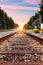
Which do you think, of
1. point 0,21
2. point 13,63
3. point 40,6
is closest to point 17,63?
point 13,63

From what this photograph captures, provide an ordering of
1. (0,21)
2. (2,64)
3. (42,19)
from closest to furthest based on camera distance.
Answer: (2,64) < (42,19) < (0,21)

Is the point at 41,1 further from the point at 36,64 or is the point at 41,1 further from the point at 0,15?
the point at 36,64

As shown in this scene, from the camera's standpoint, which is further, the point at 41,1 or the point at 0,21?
the point at 0,21

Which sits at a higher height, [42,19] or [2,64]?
[2,64]

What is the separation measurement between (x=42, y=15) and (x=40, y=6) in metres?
7.79

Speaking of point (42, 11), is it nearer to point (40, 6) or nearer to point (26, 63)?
point (40, 6)

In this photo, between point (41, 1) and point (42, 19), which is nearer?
point (42, 19)

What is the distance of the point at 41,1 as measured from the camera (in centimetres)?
10781

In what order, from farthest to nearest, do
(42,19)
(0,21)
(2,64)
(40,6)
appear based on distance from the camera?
(0,21) → (40,6) → (42,19) → (2,64)

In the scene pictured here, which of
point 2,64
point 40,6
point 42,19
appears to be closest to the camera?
point 2,64

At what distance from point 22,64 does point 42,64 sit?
0.50 meters

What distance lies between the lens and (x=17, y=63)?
5.07m

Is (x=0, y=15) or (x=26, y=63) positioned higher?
(x=26, y=63)

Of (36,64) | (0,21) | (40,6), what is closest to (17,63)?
(36,64)
